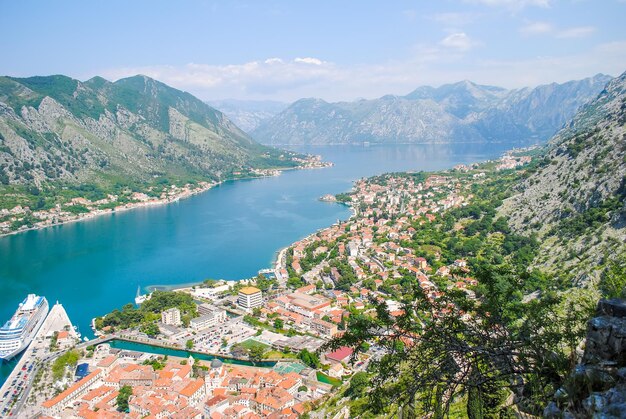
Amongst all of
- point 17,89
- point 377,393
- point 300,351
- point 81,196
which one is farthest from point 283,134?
point 377,393

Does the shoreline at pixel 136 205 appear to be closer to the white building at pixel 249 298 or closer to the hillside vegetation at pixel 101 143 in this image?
the hillside vegetation at pixel 101 143

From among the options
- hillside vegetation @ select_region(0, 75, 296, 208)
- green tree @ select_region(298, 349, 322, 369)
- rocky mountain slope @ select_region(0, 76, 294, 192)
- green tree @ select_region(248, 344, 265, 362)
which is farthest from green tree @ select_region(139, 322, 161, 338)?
rocky mountain slope @ select_region(0, 76, 294, 192)

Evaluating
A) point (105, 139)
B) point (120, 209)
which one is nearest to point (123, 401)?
point (120, 209)

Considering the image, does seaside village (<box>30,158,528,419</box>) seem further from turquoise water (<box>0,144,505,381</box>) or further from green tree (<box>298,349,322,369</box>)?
turquoise water (<box>0,144,505,381</box>)

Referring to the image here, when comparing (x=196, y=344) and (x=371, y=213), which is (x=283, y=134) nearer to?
(x=371, y=213)

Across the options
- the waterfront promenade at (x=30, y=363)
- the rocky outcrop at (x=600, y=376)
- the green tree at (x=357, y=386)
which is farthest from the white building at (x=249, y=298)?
the rocky outcrop at (x=600, y=376)
